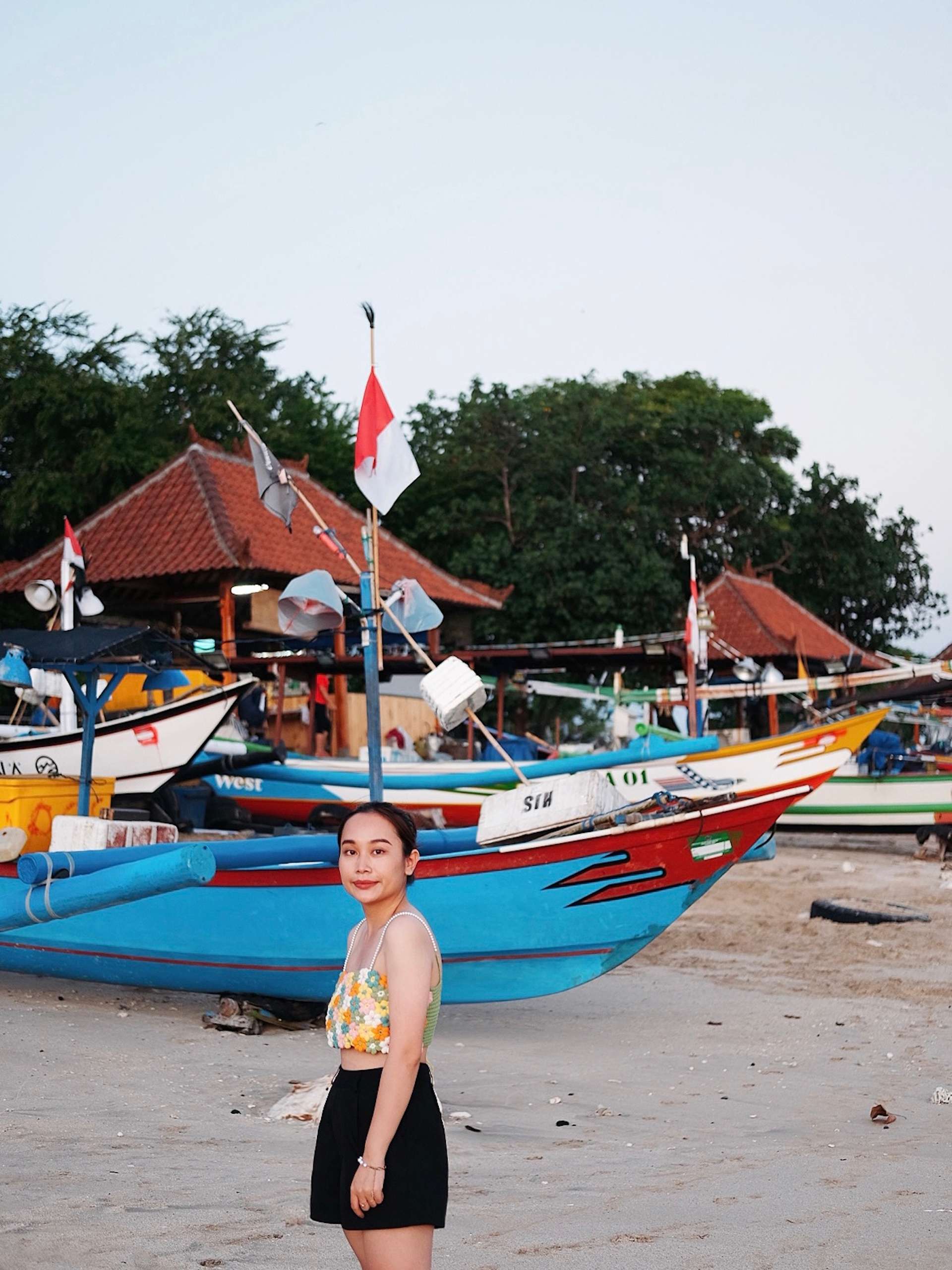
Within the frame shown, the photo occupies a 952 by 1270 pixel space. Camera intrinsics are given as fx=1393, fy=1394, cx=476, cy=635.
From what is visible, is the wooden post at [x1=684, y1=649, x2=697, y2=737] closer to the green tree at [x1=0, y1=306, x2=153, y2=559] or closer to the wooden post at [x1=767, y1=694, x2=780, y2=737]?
the wooden post at [x1=767, y1=694, x2=780, y2=737]

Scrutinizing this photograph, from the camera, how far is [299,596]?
8.63 metres

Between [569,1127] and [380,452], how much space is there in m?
4.33

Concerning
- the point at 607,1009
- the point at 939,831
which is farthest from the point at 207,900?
the point at 939,831

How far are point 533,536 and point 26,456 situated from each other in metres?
11.2

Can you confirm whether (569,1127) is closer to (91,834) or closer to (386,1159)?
(386,1159)

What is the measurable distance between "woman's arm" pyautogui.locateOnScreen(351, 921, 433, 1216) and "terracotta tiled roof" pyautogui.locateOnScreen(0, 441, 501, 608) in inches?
656

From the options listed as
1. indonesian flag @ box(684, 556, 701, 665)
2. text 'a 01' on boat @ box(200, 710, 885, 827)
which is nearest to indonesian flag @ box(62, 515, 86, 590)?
text 'a 01' on boat @ box(200, 710, 885, 827)

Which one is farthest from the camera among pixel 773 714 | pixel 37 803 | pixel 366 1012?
pixel 773 714

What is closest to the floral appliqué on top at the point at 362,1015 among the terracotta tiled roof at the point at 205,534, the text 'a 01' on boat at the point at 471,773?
the text 'a 01' on boat at the point at 471,773

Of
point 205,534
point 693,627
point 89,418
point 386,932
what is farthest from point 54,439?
point 386,932

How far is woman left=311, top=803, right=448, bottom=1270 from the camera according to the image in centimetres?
283

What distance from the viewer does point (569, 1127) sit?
236 inches

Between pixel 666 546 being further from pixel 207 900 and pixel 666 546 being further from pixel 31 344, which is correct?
pixel 207 900

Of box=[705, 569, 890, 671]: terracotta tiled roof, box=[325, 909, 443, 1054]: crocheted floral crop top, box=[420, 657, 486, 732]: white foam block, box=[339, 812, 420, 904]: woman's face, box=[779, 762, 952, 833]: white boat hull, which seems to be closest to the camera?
box=[325, 909, 443, 1054]: crocheted floral crop top
